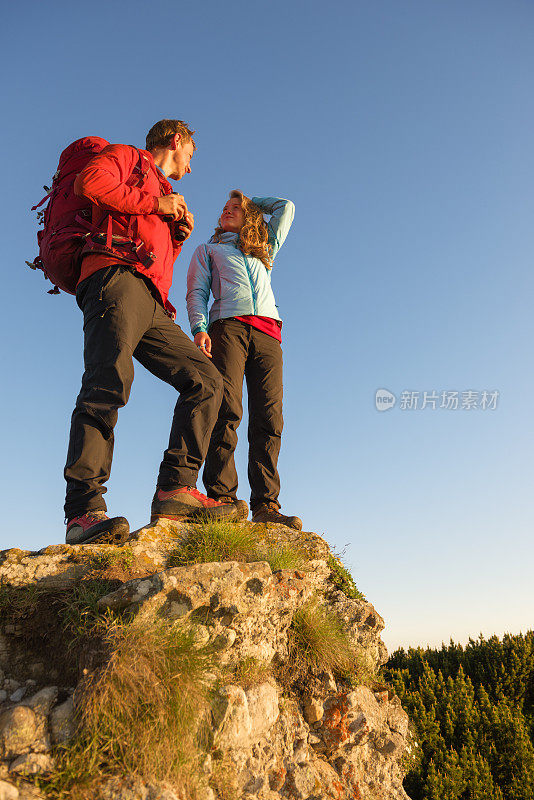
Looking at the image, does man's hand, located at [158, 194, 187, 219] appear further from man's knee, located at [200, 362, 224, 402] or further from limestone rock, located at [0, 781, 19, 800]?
limestone rock, located at [0, 781, 19, 800]

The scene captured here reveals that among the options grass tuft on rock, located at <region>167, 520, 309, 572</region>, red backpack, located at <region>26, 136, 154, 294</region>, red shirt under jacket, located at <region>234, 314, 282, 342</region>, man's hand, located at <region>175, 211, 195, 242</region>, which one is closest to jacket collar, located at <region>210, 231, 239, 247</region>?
red shirt under jacket, located at <region>234, 314, 282, 342</region>

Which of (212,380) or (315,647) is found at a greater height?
(212,380)

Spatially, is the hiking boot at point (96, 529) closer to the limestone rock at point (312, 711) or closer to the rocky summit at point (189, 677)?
the rocky summit at point (189, 677)

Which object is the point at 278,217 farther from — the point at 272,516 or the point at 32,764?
the point at 32,764

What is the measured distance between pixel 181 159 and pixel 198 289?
121 cm

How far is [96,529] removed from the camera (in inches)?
136

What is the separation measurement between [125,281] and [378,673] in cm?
345

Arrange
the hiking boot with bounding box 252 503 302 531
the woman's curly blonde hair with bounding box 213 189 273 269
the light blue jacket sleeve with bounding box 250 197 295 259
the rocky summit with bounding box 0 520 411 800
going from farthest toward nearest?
the light blue jacket sleeve with bounding box 250 197 295 259 < the woman's curly blonde hair with bounding box 213 189 273 269 < the hiking boot with bounding box 252 503 302 531 < the rocky summit with bounding box 0 520 411 800

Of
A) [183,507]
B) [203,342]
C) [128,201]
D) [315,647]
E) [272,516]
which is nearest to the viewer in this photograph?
[315,647]

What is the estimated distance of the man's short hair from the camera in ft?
15.0

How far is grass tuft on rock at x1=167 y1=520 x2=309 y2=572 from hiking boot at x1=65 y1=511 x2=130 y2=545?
0.40 meters

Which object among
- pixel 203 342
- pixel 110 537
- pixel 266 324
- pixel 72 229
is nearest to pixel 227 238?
pixel 266 324

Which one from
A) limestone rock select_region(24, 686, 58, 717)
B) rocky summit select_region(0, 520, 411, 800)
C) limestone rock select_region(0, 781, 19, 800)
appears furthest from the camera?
limestone rock select_region(24, 686, 58, 717)

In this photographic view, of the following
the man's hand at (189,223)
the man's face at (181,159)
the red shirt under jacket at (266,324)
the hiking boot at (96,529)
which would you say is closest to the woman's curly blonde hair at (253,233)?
the red shirt under jacket at (266,324)
